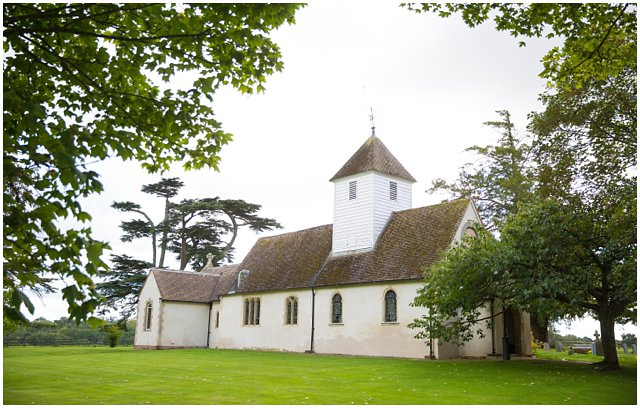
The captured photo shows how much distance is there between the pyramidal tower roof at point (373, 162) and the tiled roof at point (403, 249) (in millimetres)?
2440

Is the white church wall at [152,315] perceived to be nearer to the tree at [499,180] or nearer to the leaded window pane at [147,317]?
the leaded window pane at [147,317]

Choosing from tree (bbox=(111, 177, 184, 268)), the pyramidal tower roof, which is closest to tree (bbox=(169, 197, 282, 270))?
tree (bbox=(111, 177, 184, 268))

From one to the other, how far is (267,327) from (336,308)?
5.39 meters

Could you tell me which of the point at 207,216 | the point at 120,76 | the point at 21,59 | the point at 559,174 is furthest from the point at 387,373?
the point at 207,216

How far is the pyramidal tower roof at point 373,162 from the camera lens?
29.4 m

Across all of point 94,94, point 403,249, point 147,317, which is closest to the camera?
point 94,94

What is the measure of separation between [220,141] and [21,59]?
3.12 m

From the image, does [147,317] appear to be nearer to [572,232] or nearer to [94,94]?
[572,232]

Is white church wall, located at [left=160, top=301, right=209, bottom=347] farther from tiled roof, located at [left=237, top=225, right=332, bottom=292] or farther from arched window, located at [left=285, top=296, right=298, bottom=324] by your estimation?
arched window, located at [left=285, top=296, right=298, bottom=324]

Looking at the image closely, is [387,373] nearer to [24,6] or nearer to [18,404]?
[18,404]

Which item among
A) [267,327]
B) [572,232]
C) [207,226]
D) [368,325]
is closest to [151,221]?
[207,226]

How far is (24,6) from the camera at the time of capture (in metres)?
7.55

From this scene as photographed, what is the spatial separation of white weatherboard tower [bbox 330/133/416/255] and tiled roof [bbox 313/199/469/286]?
62 centimetres

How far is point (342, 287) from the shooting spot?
88.4ft
